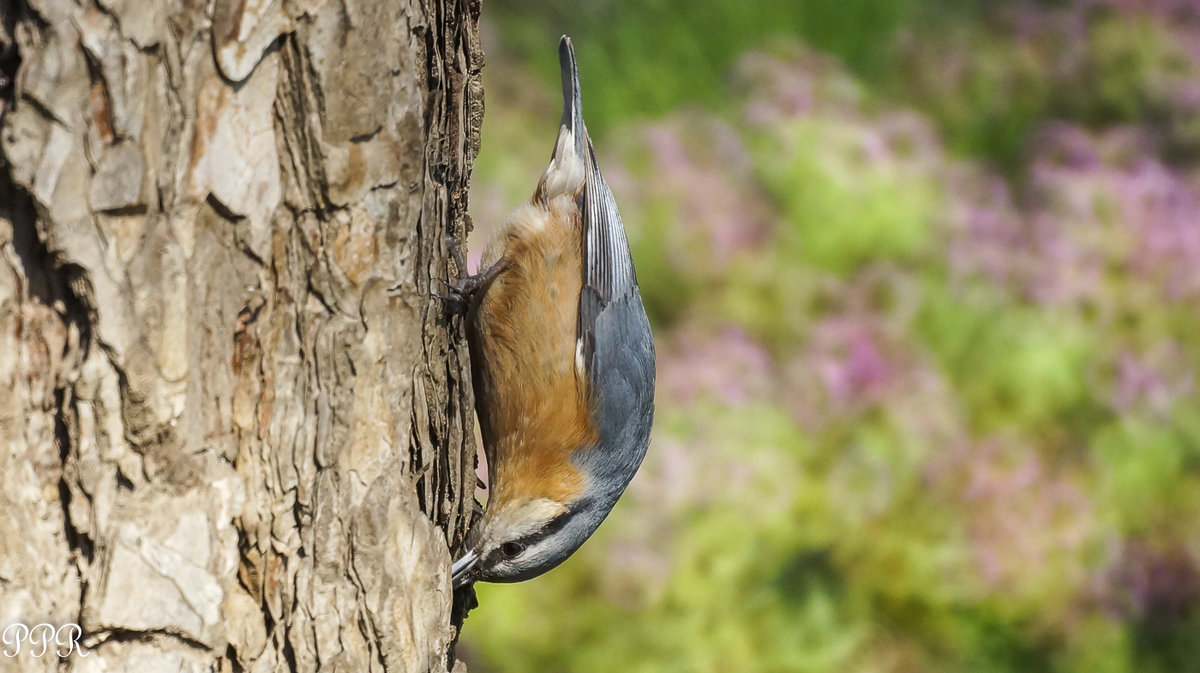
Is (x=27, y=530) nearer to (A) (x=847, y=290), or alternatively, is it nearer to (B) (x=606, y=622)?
(B) (x=606, y=622)

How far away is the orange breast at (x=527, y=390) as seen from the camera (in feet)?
7.84

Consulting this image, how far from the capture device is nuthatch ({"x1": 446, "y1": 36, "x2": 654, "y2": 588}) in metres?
2.34

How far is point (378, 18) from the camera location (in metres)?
1.52

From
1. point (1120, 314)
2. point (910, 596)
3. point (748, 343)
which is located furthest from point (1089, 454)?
point (748, 343)

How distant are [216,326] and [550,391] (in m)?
1.03

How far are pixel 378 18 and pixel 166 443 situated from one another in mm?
662

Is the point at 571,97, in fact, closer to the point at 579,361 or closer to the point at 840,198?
the point at 579,361

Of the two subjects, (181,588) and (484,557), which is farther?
(484,557)

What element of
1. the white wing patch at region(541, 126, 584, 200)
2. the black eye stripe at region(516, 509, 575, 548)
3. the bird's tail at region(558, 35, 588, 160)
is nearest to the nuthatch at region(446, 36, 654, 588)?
the black eye stripe at region(516, 509, 575, 548)

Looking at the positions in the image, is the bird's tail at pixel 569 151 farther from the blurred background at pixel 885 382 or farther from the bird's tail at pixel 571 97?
the blurred background at pixel 885 382

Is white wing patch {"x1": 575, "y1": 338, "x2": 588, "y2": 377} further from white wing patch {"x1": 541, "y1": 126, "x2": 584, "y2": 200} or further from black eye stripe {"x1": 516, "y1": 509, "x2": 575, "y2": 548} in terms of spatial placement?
white wing patch {"x1": 541, "y1": 126, "x2": 584, "y2": 200}

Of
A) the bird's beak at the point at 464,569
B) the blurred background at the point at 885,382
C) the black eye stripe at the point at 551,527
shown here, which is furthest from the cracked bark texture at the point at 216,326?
the blurred background at the point at 885,382

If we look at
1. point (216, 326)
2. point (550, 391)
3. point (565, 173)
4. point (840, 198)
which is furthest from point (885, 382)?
point (216, 326)

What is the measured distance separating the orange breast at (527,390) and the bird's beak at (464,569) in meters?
0.23
